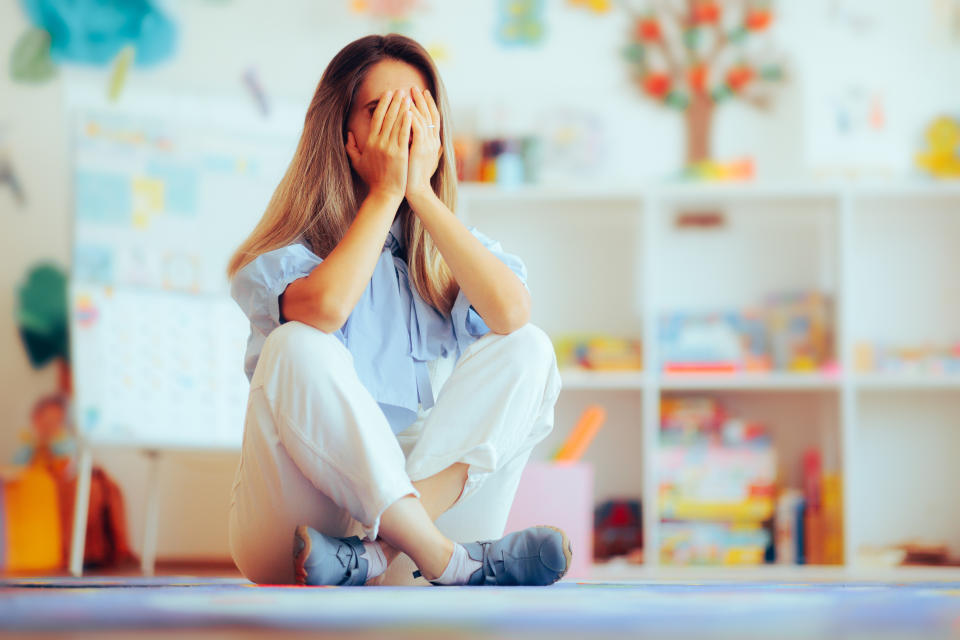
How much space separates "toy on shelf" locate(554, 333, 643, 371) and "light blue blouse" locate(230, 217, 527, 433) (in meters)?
1.41

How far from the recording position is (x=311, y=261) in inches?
45.8

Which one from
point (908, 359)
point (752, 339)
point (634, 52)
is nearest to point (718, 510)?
point (752, 339)

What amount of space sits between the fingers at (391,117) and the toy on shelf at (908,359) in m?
1.87

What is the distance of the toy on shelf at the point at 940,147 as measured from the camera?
9.17 ft

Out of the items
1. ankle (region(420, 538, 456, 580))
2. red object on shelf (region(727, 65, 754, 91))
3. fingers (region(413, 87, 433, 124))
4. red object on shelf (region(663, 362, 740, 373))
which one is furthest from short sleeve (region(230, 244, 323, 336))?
red object on shelf (region(727, 65, 754, 91))

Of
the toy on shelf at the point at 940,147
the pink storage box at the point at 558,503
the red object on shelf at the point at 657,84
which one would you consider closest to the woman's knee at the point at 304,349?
the pink storage box at the point at 558,503

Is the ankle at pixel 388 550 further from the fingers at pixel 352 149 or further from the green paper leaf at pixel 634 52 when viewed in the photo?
the green paper leaf at pixel 634 52

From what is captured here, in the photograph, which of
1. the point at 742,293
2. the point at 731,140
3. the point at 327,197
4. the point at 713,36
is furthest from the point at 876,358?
the point at 327,197

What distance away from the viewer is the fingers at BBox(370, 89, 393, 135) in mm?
1198

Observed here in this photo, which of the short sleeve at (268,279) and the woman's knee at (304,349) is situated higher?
the short sleeve at (268,279)

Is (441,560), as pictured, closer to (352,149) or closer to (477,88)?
(352,149)

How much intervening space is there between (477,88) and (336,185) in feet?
5.62

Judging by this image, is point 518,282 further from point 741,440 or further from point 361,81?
point 741,440

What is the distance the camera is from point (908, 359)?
2.68 metres
